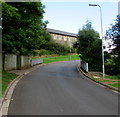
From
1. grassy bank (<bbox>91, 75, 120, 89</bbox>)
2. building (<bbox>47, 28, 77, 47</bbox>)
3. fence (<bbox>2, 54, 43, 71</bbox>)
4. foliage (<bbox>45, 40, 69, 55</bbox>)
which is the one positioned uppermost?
building (<bbox>47, 28, 77, 47</bbox>)

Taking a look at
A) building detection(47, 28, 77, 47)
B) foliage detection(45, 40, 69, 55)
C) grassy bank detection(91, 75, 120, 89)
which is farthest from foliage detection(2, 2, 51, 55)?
building detection(47, 28, 77, 47)

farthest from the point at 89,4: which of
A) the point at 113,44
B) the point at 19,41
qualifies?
the point at 19,41

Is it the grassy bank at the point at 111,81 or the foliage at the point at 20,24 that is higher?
the foliage at the point at 20,24

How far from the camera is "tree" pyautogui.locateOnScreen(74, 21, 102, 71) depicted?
25984mm

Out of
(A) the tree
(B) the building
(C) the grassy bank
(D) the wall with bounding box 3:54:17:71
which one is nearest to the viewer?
(C) the grassy bank

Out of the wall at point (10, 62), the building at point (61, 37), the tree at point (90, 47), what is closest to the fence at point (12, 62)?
the wall at point (10, 62)

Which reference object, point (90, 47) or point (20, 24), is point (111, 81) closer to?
point (20, 24)

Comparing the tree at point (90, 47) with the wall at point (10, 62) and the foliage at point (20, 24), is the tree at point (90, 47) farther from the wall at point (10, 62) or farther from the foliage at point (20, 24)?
the foliage at point (20, 24)

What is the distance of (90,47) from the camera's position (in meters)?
26.6

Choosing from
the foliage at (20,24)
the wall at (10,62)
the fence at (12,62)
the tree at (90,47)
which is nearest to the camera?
the foliage at (20,24)

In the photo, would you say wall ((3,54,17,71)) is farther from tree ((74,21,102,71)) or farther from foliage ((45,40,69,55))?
foliage ((45,40,69,55))

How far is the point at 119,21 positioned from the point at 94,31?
12.7m

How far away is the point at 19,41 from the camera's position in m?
17.8

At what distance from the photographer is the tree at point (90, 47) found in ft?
85.3
